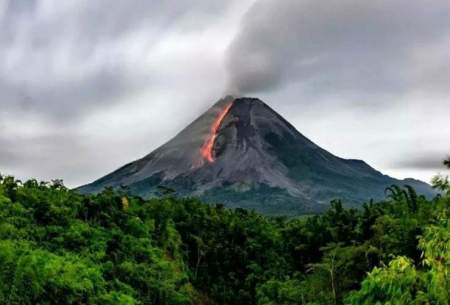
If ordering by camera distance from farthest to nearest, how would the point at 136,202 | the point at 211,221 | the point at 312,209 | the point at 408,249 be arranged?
the point at 312,209 → the point at 211,221 → the point at 136,202 → the point at 408,249

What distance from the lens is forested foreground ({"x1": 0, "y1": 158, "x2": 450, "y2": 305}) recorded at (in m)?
16.2

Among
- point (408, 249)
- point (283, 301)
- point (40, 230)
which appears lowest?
point (283, 301)

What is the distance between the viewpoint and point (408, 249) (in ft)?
105

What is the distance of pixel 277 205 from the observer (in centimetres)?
17825

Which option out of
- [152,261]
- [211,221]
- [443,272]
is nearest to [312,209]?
[211,221]

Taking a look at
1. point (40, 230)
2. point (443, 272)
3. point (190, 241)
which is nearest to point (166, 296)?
point (40, 230)

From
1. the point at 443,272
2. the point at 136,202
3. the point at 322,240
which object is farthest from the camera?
the point at 322,240

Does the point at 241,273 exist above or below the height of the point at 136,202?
below

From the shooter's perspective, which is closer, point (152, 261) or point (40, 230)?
point (40, 230)

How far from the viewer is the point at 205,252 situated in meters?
54.6

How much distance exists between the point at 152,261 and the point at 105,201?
5.32 meters

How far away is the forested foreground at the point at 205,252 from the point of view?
16.2 meters

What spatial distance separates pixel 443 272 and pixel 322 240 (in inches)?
1589

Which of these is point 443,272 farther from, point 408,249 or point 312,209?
point 312,209
